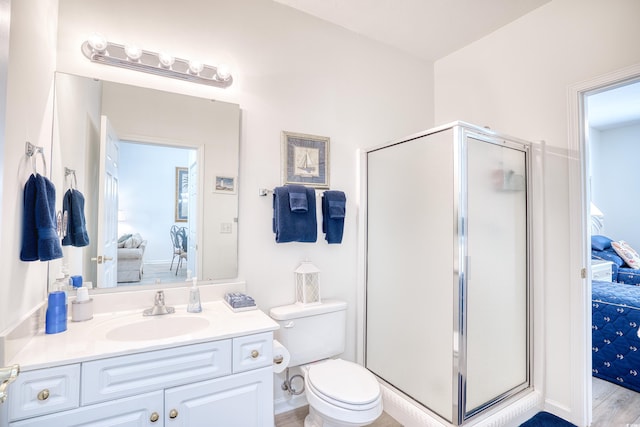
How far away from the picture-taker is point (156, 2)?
173 centimetres

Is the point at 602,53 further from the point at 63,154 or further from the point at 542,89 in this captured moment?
the point at 63,154

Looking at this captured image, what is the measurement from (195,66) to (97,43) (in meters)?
0.45

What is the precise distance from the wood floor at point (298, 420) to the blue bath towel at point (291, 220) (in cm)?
109

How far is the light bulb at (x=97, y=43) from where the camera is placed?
5.05 feet

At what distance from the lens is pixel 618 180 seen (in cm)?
479

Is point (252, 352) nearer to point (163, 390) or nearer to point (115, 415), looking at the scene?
point (163, 390)

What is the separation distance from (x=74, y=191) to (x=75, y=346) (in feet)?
2.51

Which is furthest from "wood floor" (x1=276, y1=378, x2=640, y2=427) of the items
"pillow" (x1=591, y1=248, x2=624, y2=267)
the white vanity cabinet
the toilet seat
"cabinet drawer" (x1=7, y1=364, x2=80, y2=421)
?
"pillow" (x1=591, y1=248, x2=624, y2=267)

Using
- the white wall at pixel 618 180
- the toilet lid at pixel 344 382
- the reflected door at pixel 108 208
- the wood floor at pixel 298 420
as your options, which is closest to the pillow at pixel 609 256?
the white wall at pixel 618 180

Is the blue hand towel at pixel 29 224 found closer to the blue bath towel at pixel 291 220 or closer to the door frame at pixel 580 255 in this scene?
the blue bath towel at pixel 291 220

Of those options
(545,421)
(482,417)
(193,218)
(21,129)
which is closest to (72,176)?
(21,129)

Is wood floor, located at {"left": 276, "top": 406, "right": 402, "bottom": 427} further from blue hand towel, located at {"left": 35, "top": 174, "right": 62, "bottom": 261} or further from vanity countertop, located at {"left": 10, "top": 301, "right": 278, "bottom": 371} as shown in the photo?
blue hand towel, located at {"left": 35, "top": 174, "right": 62, "bottom": 261}

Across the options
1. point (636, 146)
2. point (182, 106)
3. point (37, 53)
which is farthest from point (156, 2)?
point (636, 146)

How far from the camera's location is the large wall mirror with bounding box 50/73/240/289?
157cm
